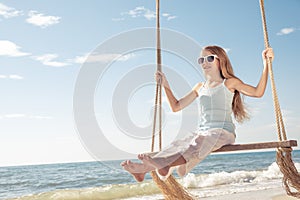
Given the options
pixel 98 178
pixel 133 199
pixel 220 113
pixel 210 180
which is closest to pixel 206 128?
pixel 220 113

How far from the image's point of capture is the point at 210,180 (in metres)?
8.61

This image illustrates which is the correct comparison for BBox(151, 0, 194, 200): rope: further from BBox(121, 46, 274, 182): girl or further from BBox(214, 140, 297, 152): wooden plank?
BBox(214, 140, 297, 152): wooden plank

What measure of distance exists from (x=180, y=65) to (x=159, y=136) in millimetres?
628

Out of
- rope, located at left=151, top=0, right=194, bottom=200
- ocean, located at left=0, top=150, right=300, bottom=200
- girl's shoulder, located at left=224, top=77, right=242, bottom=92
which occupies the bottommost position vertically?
ocean, located at left=0, top=150, right=300, bottom=200

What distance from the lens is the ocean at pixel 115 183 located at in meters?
6.59

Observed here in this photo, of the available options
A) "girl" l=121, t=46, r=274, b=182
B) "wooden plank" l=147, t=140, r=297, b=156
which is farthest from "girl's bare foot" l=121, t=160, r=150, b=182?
"wooden plank" l=147, t=140, r=297, b=156

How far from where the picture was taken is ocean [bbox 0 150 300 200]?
6.59m

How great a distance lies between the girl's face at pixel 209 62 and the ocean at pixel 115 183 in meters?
1.27

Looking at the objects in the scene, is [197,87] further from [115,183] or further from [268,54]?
[115,183]

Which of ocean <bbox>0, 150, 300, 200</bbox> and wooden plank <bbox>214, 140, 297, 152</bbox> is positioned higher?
wooden plank <bbox>214, 140, 297, 152</bbox>

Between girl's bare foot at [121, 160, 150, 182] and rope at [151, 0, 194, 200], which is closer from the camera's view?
girl's bare foot at [121, 160, 150, 182]

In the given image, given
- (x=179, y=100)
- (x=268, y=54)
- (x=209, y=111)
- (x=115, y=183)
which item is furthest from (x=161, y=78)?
(x=115, y=183)

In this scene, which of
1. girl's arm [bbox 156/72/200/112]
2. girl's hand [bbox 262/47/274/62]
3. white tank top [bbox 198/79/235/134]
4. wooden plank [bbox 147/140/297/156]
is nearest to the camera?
wooden plank [bbox 147/140/297/156]

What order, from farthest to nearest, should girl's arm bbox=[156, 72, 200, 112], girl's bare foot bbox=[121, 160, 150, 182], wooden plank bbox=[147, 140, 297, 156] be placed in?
girl's arm bbox=[156, 72, 200, 112] < wooden plank bbox=[147, 140, 297, 156] < girl's bare foot bbox=[121, 160, 150, 182]
